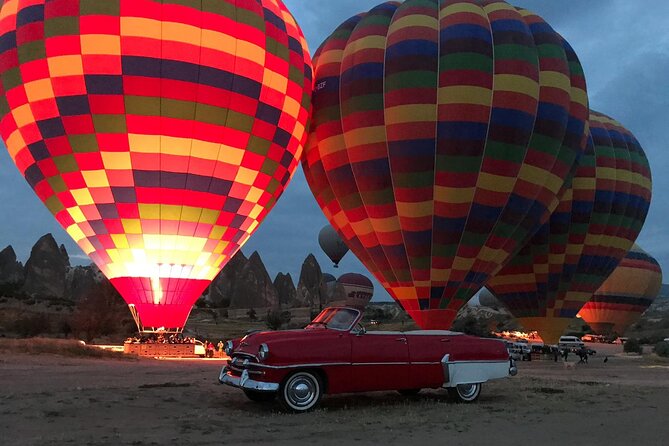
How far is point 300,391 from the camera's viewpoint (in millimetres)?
8531

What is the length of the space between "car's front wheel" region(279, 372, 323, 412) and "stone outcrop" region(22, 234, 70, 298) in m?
77.9

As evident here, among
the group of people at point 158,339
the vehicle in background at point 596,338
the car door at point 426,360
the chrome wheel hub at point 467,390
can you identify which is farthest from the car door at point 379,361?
the vehicle in background at point 596,338

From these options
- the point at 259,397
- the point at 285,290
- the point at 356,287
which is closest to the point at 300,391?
the point at 259,397

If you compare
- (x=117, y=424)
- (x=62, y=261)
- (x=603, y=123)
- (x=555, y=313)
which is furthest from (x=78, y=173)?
(x=62, y=261)

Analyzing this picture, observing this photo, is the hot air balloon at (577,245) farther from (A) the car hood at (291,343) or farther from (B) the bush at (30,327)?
(B) the bush at (30,327)

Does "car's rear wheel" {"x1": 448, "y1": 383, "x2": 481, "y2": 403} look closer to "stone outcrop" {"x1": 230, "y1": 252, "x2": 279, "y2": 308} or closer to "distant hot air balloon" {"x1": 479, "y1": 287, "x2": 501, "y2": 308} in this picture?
"distant hot air balloon" {"x1": 479, "y1": 287, "x2": 501, "y2": 308}

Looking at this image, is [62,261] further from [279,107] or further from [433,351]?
[433,351]

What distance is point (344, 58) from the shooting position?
69.7 ft

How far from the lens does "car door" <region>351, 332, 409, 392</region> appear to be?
29.5 feet

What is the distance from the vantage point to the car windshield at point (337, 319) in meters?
9.17

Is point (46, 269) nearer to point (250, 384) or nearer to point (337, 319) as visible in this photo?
point (337, 319)

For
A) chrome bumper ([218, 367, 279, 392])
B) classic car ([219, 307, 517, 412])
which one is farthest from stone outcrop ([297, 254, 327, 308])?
chrome bumper ([218, 367, 279, 392])

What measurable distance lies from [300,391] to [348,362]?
857mm

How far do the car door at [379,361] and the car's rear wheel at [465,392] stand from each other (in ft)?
3.60
